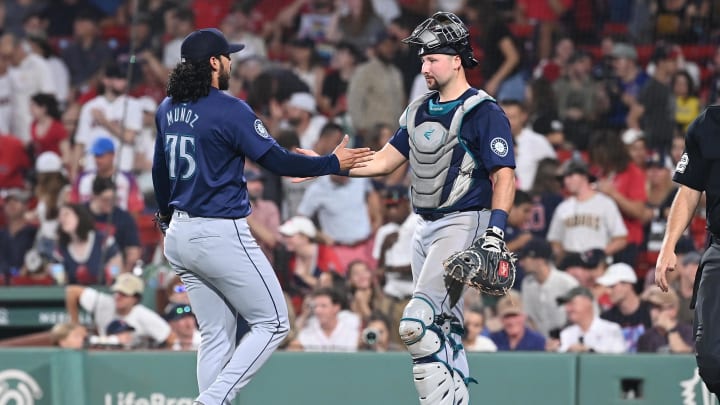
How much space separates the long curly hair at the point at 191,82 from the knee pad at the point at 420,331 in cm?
140

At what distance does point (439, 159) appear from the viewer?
665cm

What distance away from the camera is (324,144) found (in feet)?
39.7

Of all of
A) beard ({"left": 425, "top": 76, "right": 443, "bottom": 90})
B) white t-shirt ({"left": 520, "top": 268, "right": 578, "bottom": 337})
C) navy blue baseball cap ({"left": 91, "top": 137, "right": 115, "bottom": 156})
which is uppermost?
beard ({"left": 425, "top": 76, "right": 443, "bottom": 90})

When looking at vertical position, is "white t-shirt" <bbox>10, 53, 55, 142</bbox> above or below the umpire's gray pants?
above

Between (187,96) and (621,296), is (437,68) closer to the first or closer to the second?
(187,96)

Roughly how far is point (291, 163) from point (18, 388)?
268 centimetres

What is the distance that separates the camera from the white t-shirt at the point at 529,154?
11.6 meters

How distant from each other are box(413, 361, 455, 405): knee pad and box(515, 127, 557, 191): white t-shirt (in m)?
5.23

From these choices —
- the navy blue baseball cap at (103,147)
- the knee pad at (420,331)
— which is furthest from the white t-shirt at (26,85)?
the knee pad at (420,331)

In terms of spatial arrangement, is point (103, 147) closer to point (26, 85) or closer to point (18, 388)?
point (26, 85)

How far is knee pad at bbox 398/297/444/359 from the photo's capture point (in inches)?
253

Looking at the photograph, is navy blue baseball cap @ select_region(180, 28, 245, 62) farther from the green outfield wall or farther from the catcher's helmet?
the green outfield wall

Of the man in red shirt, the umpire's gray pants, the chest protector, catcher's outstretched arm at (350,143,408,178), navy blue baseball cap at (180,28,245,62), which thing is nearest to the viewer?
the umpire's gray pants

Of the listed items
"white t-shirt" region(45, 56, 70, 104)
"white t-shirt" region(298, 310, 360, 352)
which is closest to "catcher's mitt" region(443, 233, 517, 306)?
"white t-shirt" region(298, 310, 360, 352)
